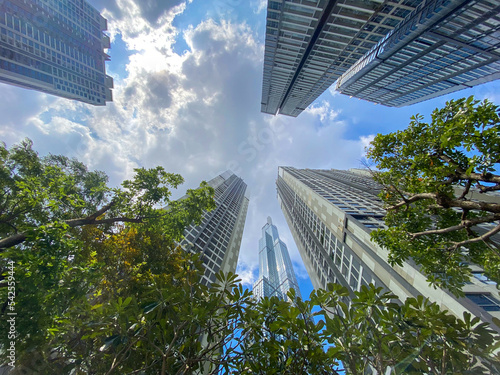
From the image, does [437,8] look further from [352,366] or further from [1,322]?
[1,322]

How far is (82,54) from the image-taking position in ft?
242

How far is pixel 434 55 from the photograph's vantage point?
3891 cm

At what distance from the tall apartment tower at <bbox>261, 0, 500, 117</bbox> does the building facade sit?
11 centimetres

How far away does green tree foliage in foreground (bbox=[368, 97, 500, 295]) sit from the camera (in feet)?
17.1

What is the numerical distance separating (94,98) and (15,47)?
27.3 metres

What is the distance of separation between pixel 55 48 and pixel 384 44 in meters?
96.3

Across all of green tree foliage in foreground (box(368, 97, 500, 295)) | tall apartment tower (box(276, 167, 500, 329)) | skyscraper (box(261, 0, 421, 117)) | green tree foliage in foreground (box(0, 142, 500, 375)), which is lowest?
tall apartment tower (box(276, 167, 500, 329))

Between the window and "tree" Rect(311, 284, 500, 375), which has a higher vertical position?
"tree" Rect(311, 284, 500, 375)

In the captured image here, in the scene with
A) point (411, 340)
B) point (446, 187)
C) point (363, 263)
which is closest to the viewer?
point (411, 340)

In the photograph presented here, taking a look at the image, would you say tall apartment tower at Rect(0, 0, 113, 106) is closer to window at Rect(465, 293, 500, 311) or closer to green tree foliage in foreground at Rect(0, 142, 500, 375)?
green tree foliage in foreground at Rect(0, 142, 500, 375)

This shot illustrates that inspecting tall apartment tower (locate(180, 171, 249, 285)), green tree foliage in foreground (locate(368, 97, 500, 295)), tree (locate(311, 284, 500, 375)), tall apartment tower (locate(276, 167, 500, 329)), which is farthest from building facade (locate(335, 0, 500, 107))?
tall apartment tower (locate(180, 171, 249, 285))

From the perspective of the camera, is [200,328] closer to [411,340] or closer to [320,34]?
[411,340]

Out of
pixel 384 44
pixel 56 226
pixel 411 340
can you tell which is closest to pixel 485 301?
pixel 411 340

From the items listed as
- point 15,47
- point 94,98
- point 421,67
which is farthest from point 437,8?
point 94,98
